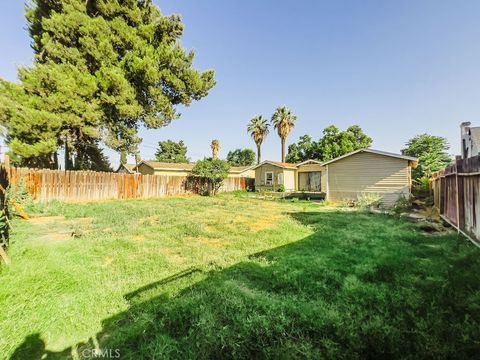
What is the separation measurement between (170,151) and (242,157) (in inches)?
713

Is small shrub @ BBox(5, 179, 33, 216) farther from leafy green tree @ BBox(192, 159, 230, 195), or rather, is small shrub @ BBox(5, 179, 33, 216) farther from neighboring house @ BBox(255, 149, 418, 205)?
neighboring house @ BBox(255, 149, 418, 205)

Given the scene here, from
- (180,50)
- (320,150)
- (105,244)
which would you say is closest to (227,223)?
(105,244)

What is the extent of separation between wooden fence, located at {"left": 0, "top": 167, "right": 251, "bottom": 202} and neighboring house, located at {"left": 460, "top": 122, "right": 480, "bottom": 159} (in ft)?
62.7

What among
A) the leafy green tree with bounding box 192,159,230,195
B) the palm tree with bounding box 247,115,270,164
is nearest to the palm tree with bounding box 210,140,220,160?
the palm tree with bounding box 247,115,270,164

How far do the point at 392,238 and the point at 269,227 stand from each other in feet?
11.1

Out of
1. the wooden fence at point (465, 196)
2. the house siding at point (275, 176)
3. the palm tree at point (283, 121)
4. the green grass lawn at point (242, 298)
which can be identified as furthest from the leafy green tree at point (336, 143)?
the green grass lawn at point (242, 298)

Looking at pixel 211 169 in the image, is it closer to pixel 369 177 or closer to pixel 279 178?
pixel 279 178

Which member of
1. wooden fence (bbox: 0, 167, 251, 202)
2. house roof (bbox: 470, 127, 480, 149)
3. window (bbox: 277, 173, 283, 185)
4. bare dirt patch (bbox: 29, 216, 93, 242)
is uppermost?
house roof (bbox: 470, 127, 480, 149)

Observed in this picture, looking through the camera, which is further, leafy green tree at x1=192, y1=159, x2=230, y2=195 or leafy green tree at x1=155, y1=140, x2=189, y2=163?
leafy green tree at x1=155, y1=140, x2=189, y2=163

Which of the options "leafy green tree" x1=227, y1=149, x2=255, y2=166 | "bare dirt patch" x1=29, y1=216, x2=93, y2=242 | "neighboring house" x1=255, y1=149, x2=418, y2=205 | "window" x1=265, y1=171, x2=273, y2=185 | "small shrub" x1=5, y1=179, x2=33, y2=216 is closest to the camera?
"bare dirt patch" x1=29, y1=216, x2=93, y2=242

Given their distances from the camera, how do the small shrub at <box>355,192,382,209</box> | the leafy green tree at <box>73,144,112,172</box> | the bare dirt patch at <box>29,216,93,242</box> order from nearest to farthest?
the bare dirt patch at <box>29,216,93,242</box>
the small shrub at <box>355,192,382,209</box>
the leafy green tree at <box>73,144,112,172</box>

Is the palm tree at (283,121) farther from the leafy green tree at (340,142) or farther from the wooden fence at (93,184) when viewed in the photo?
the wooden fence at (93,184)

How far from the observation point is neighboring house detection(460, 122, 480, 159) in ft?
36.9

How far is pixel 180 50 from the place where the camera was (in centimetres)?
1864
